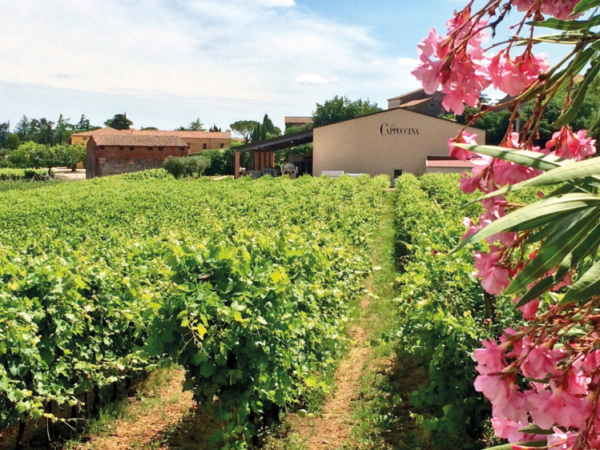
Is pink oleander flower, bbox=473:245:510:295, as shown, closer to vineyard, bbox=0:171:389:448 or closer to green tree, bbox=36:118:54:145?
vineyard, bbox=0:171:389:448

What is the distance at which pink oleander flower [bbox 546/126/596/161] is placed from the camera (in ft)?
3.55

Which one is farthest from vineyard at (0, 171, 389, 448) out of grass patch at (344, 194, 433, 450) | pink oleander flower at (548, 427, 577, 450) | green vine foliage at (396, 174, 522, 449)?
pink oleander flower at (548, 427, 577, 450)

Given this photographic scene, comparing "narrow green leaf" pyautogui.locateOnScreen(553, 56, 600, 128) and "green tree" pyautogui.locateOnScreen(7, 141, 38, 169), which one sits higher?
"green tree" pyautogui.locateOnScreen(7, 141, 38, 169)

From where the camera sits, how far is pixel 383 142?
128ft

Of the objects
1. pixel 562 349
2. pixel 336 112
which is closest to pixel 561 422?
pixel 562 349

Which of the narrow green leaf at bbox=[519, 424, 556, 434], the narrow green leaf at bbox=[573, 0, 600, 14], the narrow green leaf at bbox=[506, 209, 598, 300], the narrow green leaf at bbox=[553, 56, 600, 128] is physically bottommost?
the narrow green leaf at bbox=[519, 424, 556, 434]

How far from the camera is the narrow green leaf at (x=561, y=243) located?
83cm

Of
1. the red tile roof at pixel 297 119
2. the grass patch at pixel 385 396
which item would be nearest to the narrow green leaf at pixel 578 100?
the grass patch at pixel 385 396

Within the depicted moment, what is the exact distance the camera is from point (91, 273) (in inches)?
214

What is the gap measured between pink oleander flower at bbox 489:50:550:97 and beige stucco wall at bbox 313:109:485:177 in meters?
37.8

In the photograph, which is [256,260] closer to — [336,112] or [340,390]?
[340,390]

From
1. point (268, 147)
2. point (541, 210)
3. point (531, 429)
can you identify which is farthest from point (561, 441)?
point (268, 147)

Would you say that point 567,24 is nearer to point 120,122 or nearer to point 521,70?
point 521,70

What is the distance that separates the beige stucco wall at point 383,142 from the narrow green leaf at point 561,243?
38.1 metres
